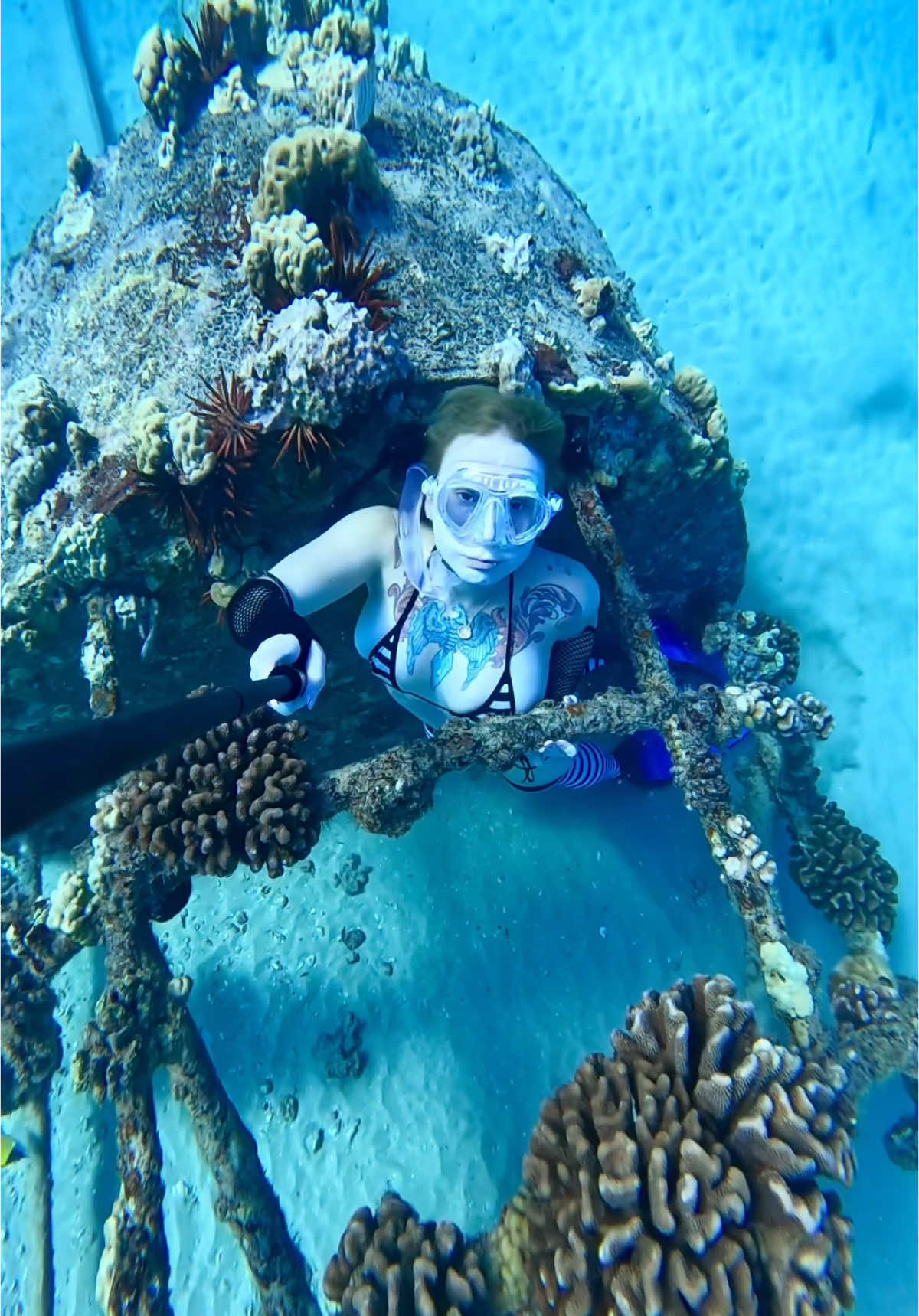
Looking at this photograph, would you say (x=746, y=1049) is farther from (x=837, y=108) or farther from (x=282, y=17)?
(x=837, y=108)

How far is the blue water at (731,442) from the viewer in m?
4.07

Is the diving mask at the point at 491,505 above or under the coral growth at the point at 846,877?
above

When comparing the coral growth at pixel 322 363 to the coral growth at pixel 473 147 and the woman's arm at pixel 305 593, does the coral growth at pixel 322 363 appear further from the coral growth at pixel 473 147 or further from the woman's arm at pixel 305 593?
the coral growth at pixel 473 147

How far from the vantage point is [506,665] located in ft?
13.1

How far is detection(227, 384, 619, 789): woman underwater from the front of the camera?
330 cm

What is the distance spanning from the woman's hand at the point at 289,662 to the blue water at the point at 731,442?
1745 millimetres

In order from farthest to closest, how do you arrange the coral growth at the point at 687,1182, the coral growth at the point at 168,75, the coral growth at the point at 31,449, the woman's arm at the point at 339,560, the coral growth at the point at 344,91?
the coral growth at the point at 168,75 → the coral growth at the point at 344,91 → the coral growth at the point at 31,449 → the woman's arm at the point at 339,560 → the coral growth at the point at 687,1182

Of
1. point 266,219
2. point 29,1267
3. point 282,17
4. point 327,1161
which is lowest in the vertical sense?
point 29,1267

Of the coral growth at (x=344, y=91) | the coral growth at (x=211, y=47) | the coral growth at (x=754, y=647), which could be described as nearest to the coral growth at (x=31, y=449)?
the coral growth at (x=344, y=91)

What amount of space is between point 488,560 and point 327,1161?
10.7 ft

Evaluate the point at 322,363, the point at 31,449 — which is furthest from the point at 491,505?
the point at 31,449

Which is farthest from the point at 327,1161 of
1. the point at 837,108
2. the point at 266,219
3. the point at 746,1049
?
the point at 837,108

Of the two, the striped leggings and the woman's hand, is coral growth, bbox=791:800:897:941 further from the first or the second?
the woman's hand

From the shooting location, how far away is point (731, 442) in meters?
7.40
